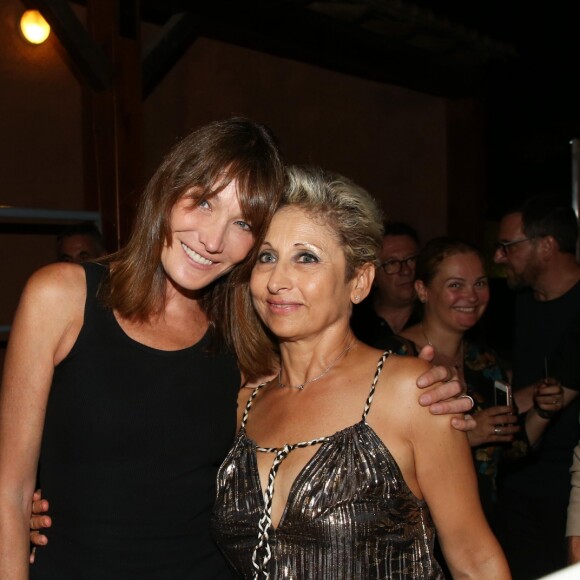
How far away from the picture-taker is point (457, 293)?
3.32 m

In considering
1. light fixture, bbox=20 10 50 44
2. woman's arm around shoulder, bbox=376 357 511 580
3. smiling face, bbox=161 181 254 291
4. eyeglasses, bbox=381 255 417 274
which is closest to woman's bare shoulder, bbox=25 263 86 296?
smiling face, bbox=161 181 254 291

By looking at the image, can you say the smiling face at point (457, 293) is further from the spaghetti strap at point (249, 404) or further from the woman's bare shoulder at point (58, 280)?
the woman's bare shoulder at point (58, 280)

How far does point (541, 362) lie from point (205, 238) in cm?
232

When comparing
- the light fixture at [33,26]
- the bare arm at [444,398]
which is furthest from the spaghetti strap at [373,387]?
the light fixture at [33,26]

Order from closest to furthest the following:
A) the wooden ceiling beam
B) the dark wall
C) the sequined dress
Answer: the sequined dress, the wooden ceiling beam, the dark wall

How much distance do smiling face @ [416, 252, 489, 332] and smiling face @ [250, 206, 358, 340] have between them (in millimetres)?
1410

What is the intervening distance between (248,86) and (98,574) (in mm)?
5195

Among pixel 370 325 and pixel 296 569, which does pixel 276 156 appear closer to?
pixel 296 569

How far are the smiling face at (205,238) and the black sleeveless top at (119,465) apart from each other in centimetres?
20

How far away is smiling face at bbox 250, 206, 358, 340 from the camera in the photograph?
1.92 meters

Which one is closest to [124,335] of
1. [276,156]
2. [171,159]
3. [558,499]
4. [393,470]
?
[171,159]

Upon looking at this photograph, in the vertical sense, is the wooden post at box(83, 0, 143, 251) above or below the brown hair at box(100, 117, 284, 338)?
above

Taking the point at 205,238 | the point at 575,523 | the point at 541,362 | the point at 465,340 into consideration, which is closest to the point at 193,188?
the point at 205,238

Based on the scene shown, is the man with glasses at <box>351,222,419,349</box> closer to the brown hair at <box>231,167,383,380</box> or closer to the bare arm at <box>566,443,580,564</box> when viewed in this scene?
the bare arm at <box>566,443,580,564</box>
